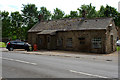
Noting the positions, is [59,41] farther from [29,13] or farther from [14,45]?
[29,13]

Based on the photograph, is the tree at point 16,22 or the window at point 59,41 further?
the tree at point 16,22

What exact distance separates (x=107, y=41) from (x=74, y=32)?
5686mm

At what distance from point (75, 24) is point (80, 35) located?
3.22 metres

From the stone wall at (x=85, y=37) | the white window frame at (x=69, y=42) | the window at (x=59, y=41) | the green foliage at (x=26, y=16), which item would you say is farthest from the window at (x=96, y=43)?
the green foliage at (x=26, y=16)

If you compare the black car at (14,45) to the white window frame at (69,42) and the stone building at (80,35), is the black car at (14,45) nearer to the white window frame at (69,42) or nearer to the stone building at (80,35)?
the stone building at (80,35)

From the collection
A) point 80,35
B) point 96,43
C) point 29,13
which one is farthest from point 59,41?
point 29,13

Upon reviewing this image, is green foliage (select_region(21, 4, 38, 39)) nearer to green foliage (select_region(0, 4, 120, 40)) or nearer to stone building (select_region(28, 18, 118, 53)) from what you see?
green foliage (select_region(0, 4, 120, 40))

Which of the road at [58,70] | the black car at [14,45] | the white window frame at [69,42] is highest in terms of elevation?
the white window frame at [69,42]

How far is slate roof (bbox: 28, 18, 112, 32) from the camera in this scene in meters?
23.2

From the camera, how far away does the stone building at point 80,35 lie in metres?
22.2

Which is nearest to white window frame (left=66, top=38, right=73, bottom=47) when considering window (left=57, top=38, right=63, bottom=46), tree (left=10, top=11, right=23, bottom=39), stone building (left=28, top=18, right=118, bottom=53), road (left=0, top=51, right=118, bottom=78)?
stone building (left=28, top=18, right=118, bottom=53)

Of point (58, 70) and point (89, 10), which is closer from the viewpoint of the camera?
point (58, 70)

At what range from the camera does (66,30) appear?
2586 centimetres

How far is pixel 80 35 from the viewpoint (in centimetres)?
2416
